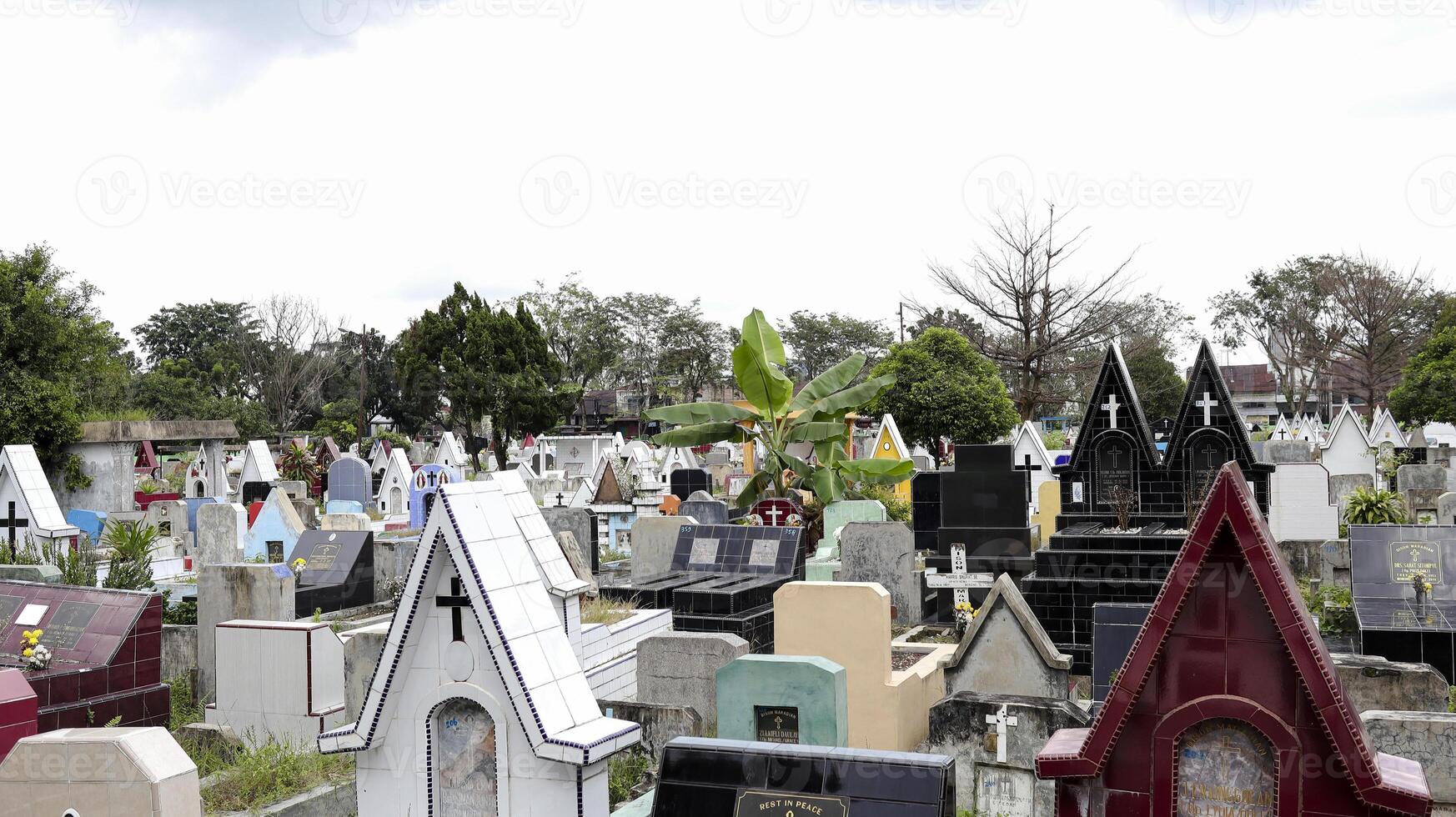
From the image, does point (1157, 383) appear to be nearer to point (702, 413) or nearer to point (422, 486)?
point (702, 413)

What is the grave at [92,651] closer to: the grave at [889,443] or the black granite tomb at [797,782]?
the black granite tomb at [797,782]

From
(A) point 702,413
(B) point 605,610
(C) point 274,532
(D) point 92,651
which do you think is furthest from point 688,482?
(D) point 92,651

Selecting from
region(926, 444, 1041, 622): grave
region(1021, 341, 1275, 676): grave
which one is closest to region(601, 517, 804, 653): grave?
region(926, 444, 1041, 622): grave

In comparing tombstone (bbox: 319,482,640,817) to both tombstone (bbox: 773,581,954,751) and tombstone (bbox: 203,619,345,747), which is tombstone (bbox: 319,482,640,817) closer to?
tombstone (bbox: 773,581,954,751)

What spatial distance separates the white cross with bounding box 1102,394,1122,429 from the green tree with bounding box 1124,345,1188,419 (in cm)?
3391

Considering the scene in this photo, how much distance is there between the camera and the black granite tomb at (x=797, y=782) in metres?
4.74

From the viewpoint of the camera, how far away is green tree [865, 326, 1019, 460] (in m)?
32.2

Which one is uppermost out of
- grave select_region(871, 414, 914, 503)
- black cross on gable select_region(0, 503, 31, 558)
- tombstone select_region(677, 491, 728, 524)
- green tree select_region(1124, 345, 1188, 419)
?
green tree select_region(1124, 345, 1188, 419)

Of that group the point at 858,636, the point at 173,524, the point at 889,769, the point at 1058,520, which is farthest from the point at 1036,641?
the point at 173,524

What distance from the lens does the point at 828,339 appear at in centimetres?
6169

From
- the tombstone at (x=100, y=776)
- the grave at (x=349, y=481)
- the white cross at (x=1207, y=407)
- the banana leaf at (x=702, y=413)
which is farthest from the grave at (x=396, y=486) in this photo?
the tombstone at (x=100, y=776)

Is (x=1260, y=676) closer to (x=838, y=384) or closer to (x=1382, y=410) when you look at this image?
(x=838, y=384)

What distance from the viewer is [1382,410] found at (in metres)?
32.6

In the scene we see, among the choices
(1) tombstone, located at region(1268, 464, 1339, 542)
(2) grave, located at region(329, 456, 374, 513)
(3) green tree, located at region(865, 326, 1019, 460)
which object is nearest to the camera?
(1) tombstone, located at region(1268, 464, 1339, 542)
